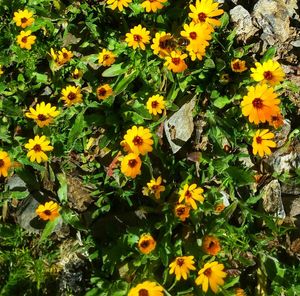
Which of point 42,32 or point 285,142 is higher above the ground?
point 42,32

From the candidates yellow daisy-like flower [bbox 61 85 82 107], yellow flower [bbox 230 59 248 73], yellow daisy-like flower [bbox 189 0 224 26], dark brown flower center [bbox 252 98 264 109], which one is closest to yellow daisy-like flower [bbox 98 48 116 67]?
yellow daisy-like flower [bbox 61 85 82 107]

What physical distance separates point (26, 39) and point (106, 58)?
Answer: 0.74 metres

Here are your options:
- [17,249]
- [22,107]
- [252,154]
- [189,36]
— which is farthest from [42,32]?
[252,154]

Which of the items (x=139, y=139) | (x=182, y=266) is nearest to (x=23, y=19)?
(x=139, y=139)

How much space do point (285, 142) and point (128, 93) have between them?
4.99ft

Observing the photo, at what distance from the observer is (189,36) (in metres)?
3.86

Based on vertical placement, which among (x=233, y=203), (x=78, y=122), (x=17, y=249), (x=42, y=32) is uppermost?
(x=42, y=32)

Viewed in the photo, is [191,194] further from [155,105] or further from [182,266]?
[155,105]

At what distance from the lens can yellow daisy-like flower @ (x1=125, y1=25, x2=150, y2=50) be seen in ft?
12.8

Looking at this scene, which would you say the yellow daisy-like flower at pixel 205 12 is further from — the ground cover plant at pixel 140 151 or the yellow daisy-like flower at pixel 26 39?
the yellow daisy-like flower at pixel 26 39

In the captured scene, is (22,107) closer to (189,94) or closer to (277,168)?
(189,94)

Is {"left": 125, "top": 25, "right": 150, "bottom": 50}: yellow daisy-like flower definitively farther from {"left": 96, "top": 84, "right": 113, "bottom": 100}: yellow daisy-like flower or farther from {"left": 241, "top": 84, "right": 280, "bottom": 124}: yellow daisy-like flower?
{"left": 241, "top": 84, "right": 280, "bottom": 124}: yellow daisy-like flower

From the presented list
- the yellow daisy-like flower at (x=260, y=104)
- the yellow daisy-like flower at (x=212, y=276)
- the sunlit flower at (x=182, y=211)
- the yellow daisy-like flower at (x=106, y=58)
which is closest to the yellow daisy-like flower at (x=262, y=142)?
the yellow daisy-like flower at (x=260, y=104)

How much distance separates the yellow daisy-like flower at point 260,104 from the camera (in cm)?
366
